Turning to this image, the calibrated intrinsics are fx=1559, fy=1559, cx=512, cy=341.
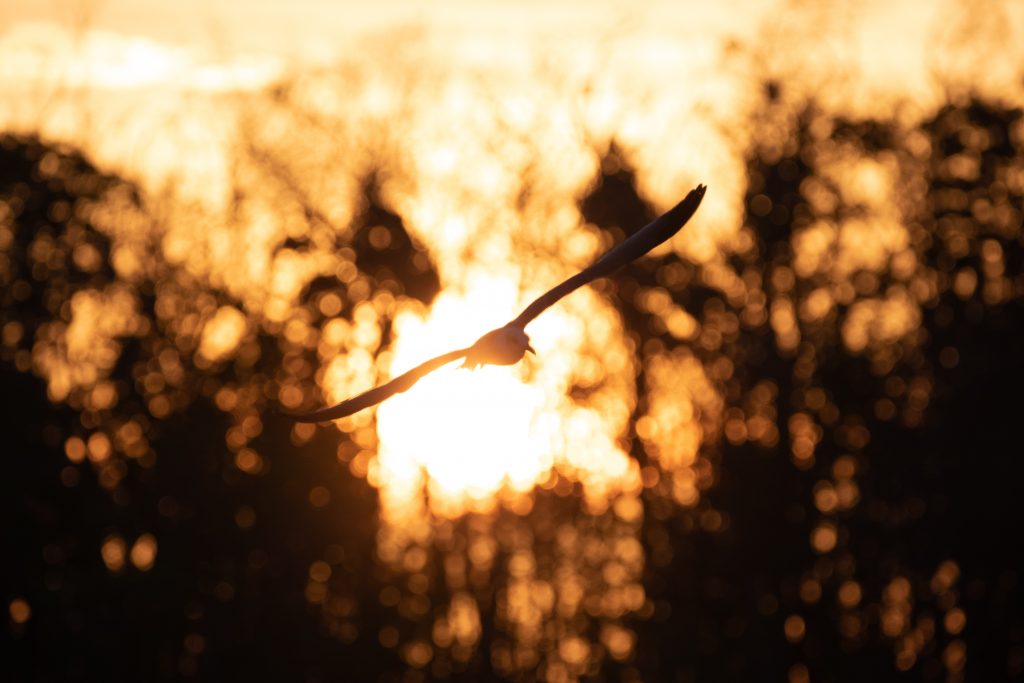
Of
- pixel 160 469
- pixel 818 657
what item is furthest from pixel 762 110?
pixel 160 469

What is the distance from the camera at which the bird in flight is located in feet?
19.0

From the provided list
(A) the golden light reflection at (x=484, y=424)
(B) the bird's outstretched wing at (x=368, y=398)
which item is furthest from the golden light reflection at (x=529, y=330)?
(B) the bird's outstretched wing at (x=368, y=398)

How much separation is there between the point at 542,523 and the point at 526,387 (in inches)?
108

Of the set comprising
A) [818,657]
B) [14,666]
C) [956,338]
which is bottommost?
[818,657]

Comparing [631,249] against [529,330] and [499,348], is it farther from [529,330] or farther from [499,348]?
[529,330]

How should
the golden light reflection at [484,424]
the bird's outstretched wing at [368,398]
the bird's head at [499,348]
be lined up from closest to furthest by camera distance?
the bird's outstretched wing at [368,398] < the bird's head at [499,348] < the golden light reflection at [484,424]

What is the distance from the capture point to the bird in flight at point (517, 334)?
5797mm

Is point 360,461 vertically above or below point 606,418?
above

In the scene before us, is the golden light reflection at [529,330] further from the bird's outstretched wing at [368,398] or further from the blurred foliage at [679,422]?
the bird's outstretched wing at [368,398]

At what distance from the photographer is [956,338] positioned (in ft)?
79.7

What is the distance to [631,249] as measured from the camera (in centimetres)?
596

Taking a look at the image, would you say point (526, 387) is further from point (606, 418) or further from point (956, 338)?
point (956, 338)

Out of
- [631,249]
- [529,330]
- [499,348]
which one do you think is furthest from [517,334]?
[529,330]

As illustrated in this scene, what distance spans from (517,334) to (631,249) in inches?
21.4
